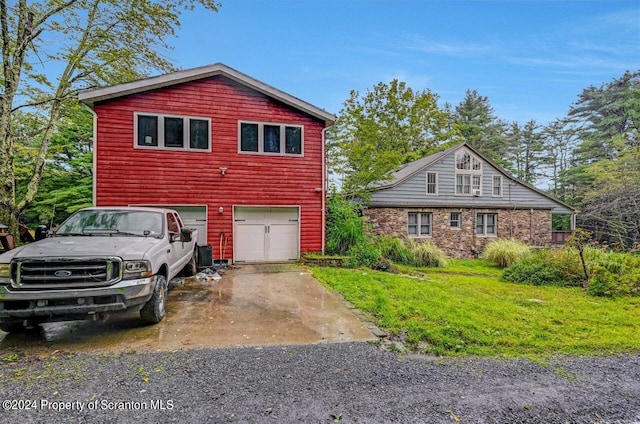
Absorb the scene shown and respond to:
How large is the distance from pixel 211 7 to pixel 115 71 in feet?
16.0

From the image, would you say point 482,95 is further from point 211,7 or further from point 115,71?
point 115,71

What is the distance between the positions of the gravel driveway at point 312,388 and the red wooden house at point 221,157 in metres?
7.11

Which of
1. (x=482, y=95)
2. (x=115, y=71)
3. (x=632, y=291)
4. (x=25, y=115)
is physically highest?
(x=482, y=95)

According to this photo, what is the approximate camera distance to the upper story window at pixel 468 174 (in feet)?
58.6

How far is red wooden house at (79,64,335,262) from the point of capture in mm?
9539

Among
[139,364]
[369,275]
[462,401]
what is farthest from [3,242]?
[462,401]

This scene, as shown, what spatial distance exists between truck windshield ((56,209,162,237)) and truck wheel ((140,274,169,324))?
0.96m

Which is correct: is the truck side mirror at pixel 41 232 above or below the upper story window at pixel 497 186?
below

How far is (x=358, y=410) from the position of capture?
100 inches

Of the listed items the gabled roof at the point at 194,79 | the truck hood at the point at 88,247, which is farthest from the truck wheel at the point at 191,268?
the gabled roof at the point at 194,79

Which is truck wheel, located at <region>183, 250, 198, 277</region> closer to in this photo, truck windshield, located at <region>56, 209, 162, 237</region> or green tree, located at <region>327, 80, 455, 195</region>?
truck windshield, located at <region>56, 209, 162, 237</region>

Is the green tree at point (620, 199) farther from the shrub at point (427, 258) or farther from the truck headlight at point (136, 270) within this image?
the truck headlight at point (136, 270)

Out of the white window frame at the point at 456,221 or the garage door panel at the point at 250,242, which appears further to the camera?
the white window frame at the point at 456,221

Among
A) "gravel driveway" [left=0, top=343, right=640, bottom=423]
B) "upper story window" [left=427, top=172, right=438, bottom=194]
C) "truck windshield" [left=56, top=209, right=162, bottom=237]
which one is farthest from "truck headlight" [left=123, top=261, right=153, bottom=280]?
"upper story window" [left=427, top=172, right=438, bottom=194]
